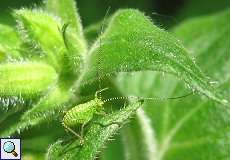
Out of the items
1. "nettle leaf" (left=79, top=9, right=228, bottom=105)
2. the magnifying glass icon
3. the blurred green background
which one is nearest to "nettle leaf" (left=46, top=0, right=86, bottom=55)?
"nettle leaf" (left=79, top=9, right=228, bottom=105)

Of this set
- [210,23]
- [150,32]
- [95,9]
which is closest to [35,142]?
[150,32]

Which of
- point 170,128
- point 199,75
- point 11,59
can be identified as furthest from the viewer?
point 170,128

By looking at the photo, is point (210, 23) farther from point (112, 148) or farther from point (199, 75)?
point (199, 75)

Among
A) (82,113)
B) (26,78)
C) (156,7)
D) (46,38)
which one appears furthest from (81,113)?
(156,7)

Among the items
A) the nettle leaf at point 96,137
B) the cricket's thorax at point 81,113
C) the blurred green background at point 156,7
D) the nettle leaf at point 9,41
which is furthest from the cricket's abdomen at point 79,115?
the blurred green background at point 156,7

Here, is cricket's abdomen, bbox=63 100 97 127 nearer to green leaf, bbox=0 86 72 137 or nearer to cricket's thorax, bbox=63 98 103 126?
cricket's thorax, bbox=63 98 103 126

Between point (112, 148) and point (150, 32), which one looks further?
point (112, 148)

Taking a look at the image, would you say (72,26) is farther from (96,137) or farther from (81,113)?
(96,137)
